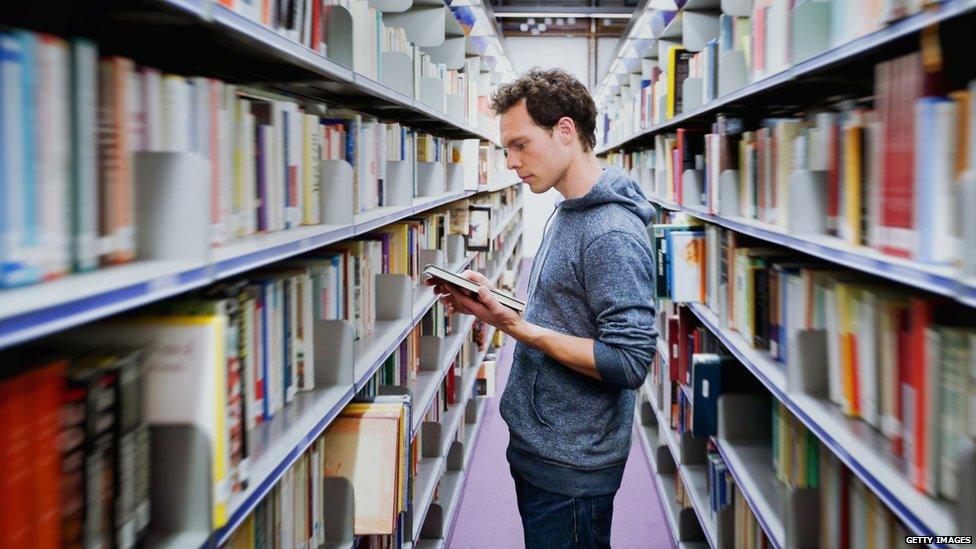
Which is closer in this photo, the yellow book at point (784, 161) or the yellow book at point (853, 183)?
the yellow book at point (853, 183)

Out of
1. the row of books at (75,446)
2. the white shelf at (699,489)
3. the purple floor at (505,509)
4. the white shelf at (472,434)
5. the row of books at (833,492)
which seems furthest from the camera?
the white shelf at (472,434)

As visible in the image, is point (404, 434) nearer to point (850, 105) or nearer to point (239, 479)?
point (239, 479)

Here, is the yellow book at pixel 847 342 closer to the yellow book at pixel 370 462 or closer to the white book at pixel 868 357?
the white book at pixel 868 357

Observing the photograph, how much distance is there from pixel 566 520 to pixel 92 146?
57.3 inches

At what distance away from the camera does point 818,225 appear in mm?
1779

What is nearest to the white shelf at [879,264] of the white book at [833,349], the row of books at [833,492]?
the white book at [833,349]

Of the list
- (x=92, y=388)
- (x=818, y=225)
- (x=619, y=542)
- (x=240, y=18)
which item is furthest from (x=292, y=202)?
(x=619, y=542)

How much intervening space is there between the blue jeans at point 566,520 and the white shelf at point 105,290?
101 cm

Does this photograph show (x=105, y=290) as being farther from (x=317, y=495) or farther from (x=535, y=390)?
(x=535, y=390)

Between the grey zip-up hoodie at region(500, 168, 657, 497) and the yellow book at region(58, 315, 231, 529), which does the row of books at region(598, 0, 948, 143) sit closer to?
the grey zip-up hoodie at region(500, 168, 657, 497)

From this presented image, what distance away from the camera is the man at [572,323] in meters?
1.87

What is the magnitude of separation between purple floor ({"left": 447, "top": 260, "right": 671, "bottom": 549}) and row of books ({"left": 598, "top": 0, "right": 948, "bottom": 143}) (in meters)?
1.97

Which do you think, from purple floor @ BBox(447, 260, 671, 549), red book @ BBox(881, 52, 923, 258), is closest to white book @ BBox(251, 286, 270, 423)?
red book @ BBox(881, 52, 923, 258)

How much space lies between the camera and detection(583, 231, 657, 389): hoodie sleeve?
185 centimetres
